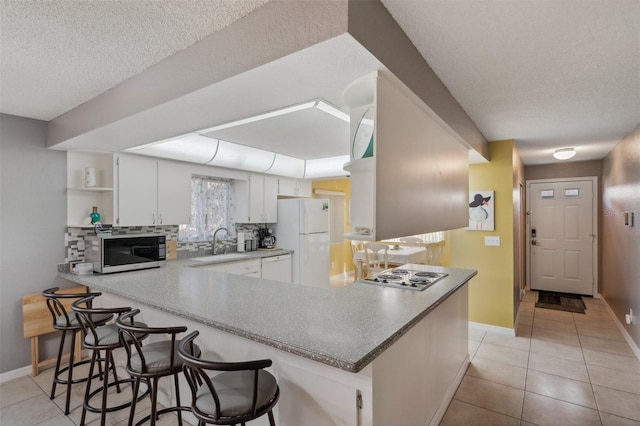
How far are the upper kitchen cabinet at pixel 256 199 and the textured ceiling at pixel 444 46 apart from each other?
2.29 metres

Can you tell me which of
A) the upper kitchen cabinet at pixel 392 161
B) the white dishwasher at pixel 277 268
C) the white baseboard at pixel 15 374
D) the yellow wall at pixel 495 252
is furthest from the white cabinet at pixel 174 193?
the yellow wall at pixel 495 252

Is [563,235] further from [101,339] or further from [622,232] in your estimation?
[101,339]

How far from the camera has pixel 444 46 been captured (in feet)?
5.83

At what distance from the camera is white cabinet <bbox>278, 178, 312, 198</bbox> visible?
5.26 metres

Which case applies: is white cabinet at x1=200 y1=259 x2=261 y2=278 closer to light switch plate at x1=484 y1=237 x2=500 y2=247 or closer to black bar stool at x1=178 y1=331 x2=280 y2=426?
black bar stool at x1=178 y1=331 x2=280 y2=426

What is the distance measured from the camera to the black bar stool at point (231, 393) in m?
1.27

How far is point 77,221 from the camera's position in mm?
3299

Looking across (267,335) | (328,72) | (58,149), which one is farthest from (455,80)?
(58,149)

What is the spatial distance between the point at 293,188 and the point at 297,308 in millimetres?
3716

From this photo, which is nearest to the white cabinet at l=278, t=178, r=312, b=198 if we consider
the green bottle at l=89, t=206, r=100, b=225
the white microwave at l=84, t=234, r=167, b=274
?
the white microwave at l=84, t=234, r=167, b=274

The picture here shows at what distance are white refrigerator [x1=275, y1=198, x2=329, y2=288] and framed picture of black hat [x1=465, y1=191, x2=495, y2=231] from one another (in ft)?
7.23

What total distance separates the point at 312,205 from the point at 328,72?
11.6ft

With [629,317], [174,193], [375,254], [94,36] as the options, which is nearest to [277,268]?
[375,254]

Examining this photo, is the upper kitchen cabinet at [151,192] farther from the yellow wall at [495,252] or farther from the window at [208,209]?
the yellow wall at [495,252]
